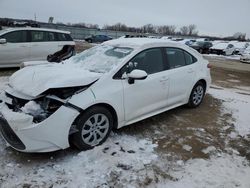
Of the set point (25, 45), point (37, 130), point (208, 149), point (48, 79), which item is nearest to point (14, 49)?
point (25, 45)

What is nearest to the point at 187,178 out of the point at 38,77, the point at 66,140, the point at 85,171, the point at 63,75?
the point at 85,171

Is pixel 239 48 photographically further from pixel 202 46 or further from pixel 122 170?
pixel 122 170

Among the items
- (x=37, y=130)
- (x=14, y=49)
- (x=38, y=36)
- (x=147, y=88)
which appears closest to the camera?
(x=37, y=130)

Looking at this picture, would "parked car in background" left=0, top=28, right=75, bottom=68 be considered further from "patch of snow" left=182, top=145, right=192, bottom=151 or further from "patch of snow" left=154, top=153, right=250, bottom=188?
"patch of snow" left=154, top=153, right=250, bottom=188

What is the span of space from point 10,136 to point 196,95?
13.1ft

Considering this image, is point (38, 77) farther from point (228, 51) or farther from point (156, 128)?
point (228, 51)

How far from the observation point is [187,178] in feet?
10.7

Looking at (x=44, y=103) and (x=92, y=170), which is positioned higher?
(x=44, y=103)

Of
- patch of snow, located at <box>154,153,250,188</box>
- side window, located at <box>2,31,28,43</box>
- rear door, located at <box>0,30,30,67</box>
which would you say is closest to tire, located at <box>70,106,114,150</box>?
patch of snow, located at <box>154,153,250,188</box>

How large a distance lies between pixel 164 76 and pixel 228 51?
25.9m

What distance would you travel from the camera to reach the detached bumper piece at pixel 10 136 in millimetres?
3303

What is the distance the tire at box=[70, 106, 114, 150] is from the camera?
3576 millimetres

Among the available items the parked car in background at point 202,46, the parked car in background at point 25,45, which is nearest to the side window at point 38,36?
the parked car in background at point 25,45

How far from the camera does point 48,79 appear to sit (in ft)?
12.0
